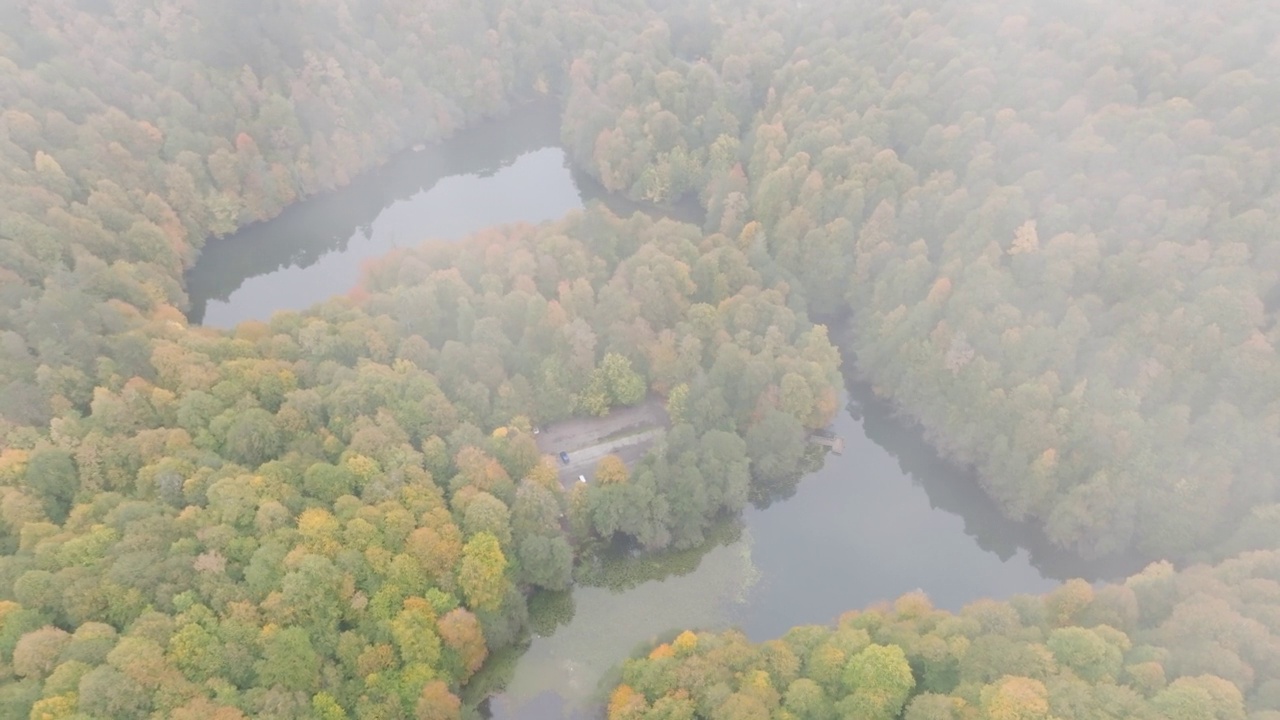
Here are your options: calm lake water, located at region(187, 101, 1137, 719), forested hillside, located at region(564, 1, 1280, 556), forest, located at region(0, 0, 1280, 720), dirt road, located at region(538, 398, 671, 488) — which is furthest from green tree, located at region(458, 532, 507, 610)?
forested hillside, located at region(564, 1, 1280, 556)

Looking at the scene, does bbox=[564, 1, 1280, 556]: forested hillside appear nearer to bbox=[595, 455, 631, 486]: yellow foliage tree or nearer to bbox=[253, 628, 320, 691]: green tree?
bbox=[595, 455, 631, 486]: yellow foliage tree

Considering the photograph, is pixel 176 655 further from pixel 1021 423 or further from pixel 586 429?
pixel 1021 423

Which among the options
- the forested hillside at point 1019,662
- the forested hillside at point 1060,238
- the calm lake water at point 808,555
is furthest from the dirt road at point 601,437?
the forested hillside at point 1060,238

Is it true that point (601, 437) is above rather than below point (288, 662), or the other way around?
above

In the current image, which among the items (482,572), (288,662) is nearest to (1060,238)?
(482,572)

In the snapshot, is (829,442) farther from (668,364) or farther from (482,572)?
(482,572)

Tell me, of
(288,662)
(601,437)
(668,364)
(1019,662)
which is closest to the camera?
(1019,662)

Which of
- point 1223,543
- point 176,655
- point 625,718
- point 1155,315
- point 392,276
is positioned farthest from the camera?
point 392,276

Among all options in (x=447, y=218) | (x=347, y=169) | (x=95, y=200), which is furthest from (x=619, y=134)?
(x=95, y=200)

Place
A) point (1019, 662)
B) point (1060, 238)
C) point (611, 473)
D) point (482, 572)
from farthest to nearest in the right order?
1. point (1060, 238)
2. point (611, 473)
3. point (482, 572)
4. point (1019, 662)
